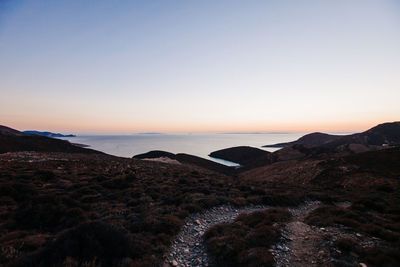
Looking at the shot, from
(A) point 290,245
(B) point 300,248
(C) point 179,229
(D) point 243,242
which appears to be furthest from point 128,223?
(B) point 300,248

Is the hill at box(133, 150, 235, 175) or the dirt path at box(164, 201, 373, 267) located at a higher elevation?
the dirt path at box(164, 201, 373, 267)

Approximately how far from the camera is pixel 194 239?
27.1ft

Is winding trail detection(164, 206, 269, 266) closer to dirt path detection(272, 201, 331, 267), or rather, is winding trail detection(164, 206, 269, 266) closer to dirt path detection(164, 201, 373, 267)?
Result: dirt path detection(164, 201, 373, 267)

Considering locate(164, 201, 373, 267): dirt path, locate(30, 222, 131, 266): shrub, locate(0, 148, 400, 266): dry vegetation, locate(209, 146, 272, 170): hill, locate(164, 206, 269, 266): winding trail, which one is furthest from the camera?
locate(209, 146, 272, 170): hill

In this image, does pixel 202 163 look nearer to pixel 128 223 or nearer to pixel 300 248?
pixel 128 223

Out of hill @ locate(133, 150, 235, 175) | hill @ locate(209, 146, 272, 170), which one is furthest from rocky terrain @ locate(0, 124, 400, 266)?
hill @ locate(209, 146, 272, 170)

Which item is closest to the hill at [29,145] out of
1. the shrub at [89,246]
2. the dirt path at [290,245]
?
the shrub at [89,246]

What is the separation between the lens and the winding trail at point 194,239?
6.64 metres

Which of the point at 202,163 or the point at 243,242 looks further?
the point at 202,163

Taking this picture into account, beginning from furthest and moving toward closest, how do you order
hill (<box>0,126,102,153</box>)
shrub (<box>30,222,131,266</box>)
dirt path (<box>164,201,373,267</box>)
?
1. hill (<box>0,126,102,153</box>)
2. dirt path (<box>164,201,373,267</box>)
3. shrub (<box>30,222,131,266</box>)

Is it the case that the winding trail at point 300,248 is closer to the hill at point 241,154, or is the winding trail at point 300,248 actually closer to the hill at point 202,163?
the hill at point 202,163

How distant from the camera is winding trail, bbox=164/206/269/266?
664cm

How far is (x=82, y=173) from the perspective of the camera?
21016 millimetres

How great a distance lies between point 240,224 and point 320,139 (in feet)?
708
